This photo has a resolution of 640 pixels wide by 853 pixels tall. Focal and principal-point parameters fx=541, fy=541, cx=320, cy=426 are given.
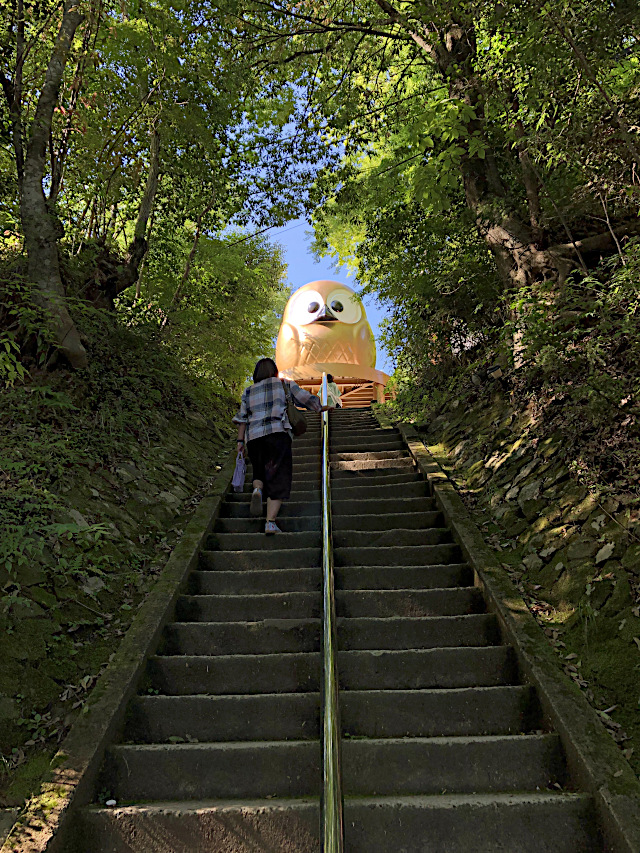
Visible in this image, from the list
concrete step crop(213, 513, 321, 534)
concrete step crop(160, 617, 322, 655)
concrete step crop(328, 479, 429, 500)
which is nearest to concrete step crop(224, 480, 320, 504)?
concrete step crop(328, 479, 429, 500)

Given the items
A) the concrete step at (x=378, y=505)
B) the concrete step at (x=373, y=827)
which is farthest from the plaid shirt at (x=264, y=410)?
the concrete step at (x=373, y=827)

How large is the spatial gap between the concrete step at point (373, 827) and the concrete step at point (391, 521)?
2.98 meters

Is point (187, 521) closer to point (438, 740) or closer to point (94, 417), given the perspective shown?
point (94, 417)

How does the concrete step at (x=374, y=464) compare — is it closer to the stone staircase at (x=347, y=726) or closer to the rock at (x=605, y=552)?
the stone staircase at (x=347, y=726)

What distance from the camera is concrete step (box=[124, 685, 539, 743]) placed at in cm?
296

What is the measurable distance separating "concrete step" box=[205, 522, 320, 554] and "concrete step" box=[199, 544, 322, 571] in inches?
9.0

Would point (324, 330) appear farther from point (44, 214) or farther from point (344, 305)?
point (44, 214)

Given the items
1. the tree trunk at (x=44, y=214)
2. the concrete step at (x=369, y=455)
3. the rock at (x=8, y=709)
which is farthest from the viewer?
the concrete step at (x=369, y=455)

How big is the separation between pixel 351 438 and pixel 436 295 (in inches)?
98.6

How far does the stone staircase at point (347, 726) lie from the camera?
2.37 metres

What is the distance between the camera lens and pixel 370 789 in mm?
2615

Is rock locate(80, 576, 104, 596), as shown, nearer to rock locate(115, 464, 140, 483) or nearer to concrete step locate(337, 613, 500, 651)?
rock locate(115, 464, 140, 483)

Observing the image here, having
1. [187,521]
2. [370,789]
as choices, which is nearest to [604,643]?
[370,789]

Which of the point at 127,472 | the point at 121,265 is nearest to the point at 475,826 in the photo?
the point at 127,472
